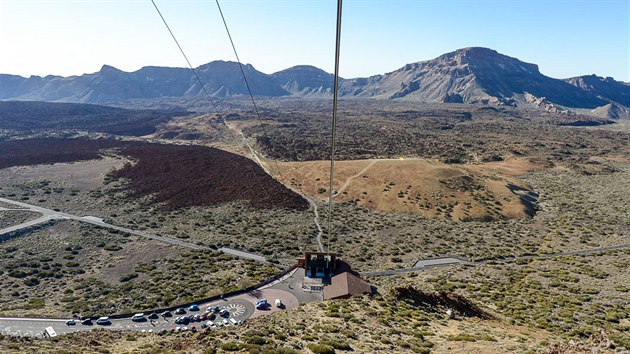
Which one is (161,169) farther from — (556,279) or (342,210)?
(556,279)

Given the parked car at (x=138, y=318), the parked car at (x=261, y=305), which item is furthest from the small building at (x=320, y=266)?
the parked car at (x=138, y=318)

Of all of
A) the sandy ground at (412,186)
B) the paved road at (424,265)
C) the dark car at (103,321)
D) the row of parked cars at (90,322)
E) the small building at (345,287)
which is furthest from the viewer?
the sandy ground at (412,186)

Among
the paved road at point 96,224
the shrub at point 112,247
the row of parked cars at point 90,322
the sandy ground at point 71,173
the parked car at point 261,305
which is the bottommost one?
the shrub at point 112,247

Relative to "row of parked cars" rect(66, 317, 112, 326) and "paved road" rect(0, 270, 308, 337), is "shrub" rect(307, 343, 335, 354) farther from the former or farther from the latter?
"row of parked cars" rect(66, 317, 112, 326)

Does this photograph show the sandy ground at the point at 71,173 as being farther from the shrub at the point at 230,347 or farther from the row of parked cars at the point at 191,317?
the shrub at the point at 230,347

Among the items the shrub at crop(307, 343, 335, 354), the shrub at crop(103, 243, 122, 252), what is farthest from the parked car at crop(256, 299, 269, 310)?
the shrub at crop(103, 243, 122, 252)

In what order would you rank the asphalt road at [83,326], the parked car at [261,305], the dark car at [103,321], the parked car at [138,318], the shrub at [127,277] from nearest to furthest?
the asphalt road at [83,326] < the dark car at [103,321] < the parked car at [138,318] < the parked car at [261,305] < the shrub at [127,277]

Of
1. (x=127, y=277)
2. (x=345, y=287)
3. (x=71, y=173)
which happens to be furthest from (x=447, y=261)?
(x=71, y=173)

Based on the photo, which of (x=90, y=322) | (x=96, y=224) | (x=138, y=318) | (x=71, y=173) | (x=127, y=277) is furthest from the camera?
(x=71, y=173)

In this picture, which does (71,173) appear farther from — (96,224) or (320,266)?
(320,266)
